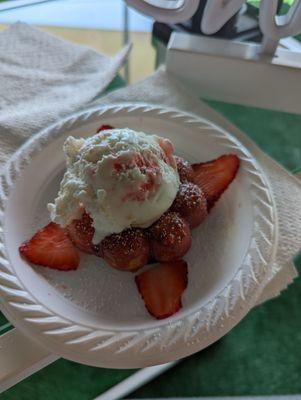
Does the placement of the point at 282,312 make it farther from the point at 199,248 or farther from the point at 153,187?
the point at 153,187

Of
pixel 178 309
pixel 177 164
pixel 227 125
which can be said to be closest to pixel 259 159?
pixel 227 125

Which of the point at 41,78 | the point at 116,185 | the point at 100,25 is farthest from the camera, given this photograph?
the point at 100,25

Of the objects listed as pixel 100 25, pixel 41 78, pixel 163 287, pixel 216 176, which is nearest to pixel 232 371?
pixel 163 287

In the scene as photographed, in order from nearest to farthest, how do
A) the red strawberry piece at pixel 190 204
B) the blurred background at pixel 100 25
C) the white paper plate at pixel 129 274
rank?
1. the white paper plate at pixel 129 274
2. the red strawberry piece at pixel 190 204
3. the blurred background at pixel 100 25

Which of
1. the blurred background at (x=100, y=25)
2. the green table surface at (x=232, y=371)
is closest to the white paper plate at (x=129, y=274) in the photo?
the green table surface at (x=232, y=371)

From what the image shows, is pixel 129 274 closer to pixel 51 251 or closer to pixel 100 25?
pixel 51 251

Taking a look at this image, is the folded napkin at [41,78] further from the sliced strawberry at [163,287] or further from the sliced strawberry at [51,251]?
the sliced strawberry at [163,287]

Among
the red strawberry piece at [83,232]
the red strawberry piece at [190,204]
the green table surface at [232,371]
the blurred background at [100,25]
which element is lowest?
the green table surface at [232,371]
